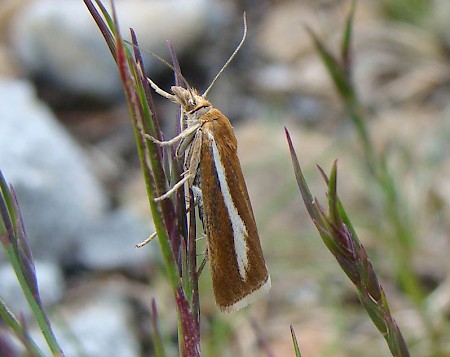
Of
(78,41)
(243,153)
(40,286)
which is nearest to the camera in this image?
(40,286)

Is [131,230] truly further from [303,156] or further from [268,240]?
[303,156]

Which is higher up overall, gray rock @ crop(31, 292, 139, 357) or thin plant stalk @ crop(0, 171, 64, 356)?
thin plant stalk @ crop(0, 171, 64, 356)

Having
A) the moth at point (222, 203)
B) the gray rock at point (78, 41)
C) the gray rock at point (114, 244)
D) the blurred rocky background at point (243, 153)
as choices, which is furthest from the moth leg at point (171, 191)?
the gray rock at point (78, 41)

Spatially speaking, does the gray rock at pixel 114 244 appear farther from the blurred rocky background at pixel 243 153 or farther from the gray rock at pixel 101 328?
the gray rock at pixel 101 328

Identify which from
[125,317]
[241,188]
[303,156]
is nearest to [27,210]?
[125,317]

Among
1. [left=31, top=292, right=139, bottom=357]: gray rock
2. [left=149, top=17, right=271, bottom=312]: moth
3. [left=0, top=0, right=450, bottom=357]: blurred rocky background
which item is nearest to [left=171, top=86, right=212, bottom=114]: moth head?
[left=149, top=17, right=271, bottom=312]: moth

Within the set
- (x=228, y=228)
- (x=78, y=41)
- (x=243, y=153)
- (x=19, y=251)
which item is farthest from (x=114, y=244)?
(x=19, y=251)

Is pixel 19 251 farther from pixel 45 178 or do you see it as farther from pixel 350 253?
pixel 45 178

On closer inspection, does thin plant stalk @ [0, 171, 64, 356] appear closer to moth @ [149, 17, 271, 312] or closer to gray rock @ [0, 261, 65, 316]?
moth @ [149, 17, 271, 312]
